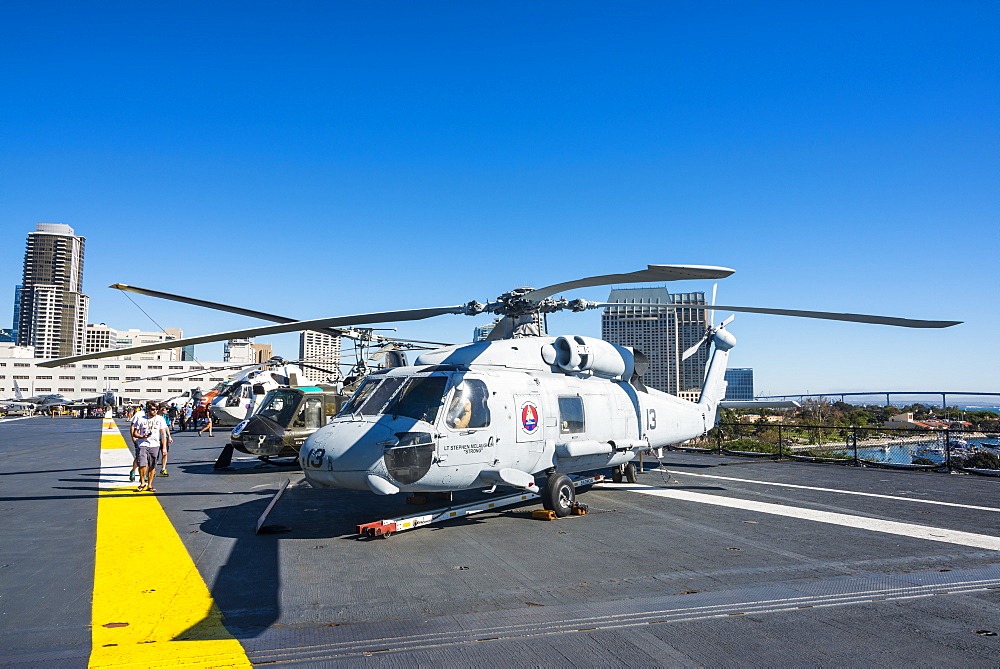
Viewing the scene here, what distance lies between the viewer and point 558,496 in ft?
35.0

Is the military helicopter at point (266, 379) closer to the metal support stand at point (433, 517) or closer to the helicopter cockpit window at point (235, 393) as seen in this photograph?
the helicopter cockpit window at point (235, 393)

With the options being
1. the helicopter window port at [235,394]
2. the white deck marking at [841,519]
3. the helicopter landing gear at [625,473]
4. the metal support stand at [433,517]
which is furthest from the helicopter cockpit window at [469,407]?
the helicopter window port at [235,394]

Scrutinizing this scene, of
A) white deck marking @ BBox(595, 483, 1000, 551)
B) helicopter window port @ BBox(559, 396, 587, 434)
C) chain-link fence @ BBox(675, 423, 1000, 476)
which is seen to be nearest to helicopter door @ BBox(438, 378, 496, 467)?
helicopter window port @ BBox(559, 396, 587, 434)

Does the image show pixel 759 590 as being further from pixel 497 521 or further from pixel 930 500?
pixel 930 500

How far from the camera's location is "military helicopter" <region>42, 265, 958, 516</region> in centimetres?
909

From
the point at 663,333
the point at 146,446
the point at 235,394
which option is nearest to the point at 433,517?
the point at 146,446

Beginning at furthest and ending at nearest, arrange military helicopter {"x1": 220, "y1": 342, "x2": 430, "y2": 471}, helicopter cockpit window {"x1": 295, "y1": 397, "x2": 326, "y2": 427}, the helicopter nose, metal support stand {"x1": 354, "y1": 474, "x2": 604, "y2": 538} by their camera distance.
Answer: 1. helicopter cockpit window {"x1": 295, "y1": 397, "x2": 326, "y2": 427}
2. military helicopter {"x1": 220, "y1": 342, "x2": 430, "y2": 471}
3. the helicopter nose
4. metal support stand {"x1": 354, "y1": 474, "x2": 604, "y2": 538}

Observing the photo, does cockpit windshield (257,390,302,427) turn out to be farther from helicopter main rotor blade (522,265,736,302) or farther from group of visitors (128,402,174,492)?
helicopter main rotor blade (522,265,736,302)

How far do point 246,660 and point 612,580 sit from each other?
3883mm

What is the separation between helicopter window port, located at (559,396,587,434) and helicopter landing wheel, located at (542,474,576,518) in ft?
3.14

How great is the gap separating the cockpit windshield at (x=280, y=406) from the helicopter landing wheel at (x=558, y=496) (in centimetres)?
935

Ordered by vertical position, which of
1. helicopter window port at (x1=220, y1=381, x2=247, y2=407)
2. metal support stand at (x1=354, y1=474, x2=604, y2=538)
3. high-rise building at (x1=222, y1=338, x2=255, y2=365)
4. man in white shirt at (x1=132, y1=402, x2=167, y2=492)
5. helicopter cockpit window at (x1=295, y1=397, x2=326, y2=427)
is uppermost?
high-rise building at (x1=222, y1=338, x2=255, y2=365)

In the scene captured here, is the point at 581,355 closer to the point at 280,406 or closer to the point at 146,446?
the point at 146,446

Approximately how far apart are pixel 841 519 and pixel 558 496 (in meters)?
4.76
